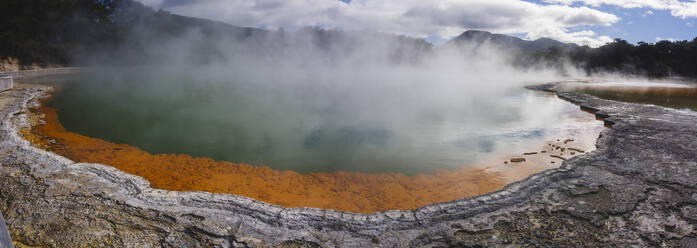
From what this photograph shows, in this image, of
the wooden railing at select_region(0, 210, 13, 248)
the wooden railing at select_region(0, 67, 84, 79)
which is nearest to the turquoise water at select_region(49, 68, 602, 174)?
the wooden railing at select_region(0, 210, 13, 248)

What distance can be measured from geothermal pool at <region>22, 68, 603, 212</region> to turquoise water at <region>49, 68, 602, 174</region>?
2 centimetres

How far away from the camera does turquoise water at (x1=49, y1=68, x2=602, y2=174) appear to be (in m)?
4.54

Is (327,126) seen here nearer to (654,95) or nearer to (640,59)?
(654,95)

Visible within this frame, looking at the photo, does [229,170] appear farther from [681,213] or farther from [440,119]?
[440,119]

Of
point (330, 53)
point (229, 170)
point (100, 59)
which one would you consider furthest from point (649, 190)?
point (330, 53)

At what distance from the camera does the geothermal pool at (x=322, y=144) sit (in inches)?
138

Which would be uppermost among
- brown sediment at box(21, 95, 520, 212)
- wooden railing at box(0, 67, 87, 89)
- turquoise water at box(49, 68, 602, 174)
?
wooden railing at box(0, 67, 87, 89)

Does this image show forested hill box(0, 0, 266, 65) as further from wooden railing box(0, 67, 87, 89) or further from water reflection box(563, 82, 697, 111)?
water reflection box(563, 82, 697, 111)

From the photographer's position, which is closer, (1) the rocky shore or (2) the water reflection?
(1) the rocky shore

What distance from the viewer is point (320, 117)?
6980mm

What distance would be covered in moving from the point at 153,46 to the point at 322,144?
3213 cm

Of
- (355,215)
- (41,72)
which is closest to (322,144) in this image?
(355,215)

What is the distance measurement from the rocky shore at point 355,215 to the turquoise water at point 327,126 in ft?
5.06

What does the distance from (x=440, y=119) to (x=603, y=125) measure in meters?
2.87
